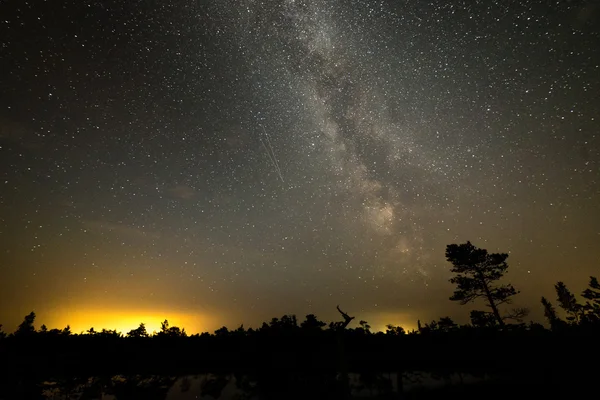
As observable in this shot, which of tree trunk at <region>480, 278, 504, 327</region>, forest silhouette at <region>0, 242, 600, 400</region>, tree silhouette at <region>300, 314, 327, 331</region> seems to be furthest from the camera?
tree silhouette at <region>300, 314, 327, 331</region>

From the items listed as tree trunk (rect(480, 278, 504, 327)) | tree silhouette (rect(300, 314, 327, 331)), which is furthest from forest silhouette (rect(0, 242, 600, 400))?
tree silhouette (rect(300, 314, 327, 331))

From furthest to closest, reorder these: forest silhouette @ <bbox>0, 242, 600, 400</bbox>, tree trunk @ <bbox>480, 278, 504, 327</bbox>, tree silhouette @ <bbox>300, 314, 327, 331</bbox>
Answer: tree silhouette @ <bbox>300, 314, 327, 331</bbox> → tree trunk @ <bbox>480, 278, 504, 327</bbox> → forest silhouette @ <bbox>0, 242, 600, 400</bbox>

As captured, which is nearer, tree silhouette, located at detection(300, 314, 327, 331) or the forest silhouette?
the forest silhouette

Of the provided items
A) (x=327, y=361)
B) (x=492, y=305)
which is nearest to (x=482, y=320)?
(x=492, y=305)

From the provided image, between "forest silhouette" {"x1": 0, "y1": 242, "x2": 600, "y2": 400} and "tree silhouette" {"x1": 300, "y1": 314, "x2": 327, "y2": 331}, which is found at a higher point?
"tree silhouette" {"x1": 300, "y1": 314, "x2": 327, "y2": 331}

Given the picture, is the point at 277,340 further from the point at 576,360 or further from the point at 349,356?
the point at 576,360

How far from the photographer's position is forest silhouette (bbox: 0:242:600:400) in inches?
570

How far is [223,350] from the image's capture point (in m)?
25.4

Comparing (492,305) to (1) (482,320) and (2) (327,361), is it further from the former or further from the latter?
(2) (327,361)

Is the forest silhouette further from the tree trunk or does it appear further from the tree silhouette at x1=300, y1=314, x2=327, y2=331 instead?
the tree silhouette at x1=300, y1=314, x2=327, y2=331

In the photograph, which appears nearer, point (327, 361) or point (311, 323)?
point (327, 361)

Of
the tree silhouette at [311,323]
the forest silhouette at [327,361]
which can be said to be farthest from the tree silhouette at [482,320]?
the tree silhouette at [311,323]

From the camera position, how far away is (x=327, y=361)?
21469 millimetres

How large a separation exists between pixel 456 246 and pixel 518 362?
1260cm
